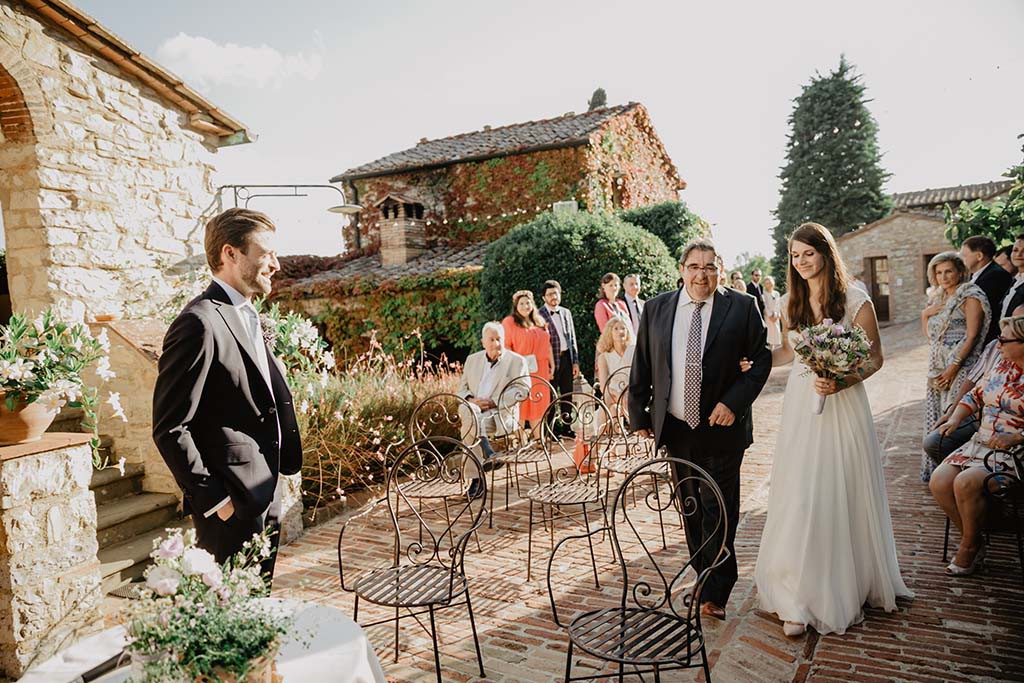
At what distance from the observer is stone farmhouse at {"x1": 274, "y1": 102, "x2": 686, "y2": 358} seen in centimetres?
1556

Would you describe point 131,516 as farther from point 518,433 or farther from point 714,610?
point 714,610

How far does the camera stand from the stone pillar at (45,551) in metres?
3.37

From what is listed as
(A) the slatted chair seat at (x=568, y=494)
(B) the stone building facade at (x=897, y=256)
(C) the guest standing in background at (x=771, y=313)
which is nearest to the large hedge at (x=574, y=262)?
(C) the guest standing in background at (x=771, y=313)

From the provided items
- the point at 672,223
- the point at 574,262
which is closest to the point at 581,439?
the point at 574,262

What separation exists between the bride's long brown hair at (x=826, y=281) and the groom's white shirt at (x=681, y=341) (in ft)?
1.79

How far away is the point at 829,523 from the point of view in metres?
3.46

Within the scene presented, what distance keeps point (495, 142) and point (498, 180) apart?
1.73 meters

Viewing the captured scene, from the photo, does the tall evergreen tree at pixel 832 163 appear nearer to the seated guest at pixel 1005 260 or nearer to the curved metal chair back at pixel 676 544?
the seated guest at pixel 1005 260

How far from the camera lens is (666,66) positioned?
29.4ft

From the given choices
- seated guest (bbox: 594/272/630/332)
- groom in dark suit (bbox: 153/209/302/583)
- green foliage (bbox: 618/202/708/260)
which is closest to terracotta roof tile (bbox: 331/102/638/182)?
green foliage (bbox: 618/202/708/260)

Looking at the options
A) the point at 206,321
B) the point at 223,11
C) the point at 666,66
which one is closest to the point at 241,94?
the point at 223,11

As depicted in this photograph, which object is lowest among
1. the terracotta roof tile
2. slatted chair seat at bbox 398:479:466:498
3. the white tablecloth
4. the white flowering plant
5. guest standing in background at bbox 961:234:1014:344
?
slatted chair seat at bbox 398:479:466:498

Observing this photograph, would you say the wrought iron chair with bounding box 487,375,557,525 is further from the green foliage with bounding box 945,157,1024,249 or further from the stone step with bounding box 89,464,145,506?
the green foliage with bounding box 945,157,1024,249

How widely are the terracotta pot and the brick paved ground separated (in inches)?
71.4
